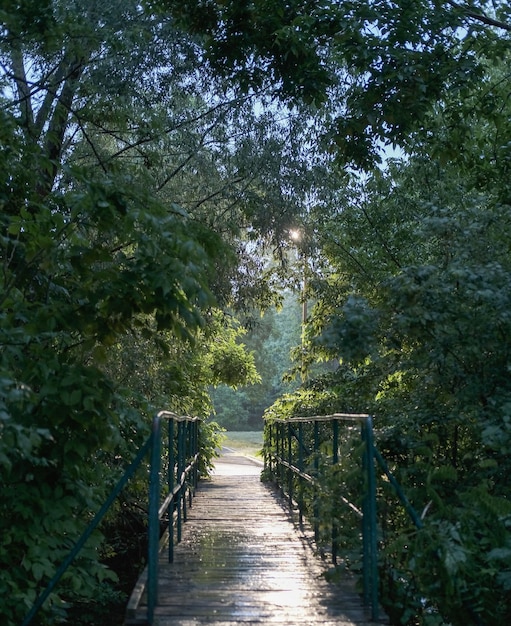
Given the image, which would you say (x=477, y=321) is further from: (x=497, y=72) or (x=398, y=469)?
(x=497, y=72)

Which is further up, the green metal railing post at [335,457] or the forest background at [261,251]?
the forest background at [261,251]

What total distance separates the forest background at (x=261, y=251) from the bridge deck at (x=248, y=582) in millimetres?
452

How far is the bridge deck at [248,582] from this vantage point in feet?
14.4

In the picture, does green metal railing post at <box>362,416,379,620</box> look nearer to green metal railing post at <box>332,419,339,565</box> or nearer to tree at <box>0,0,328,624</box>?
green metal railing post at <box>332,419,339,565</box>

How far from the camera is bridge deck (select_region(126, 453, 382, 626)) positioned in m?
4.38

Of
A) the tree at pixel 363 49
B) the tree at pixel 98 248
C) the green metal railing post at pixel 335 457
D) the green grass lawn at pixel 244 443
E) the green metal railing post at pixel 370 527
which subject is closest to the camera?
the tree at pixel 98 248

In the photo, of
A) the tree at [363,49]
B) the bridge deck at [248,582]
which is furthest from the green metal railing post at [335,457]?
the tree at [363,49]

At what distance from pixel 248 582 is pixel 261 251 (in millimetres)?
7814

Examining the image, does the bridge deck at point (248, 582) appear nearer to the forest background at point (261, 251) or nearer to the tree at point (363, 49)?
the forest background at point (261, 251)

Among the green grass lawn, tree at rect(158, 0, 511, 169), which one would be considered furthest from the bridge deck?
the green grass lawn

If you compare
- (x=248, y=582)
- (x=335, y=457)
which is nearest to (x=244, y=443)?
(x=335, y=457)

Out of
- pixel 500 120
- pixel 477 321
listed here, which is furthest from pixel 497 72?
pixel 477 321

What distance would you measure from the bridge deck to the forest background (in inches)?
17.8

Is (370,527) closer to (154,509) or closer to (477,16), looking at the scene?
(154,509)
